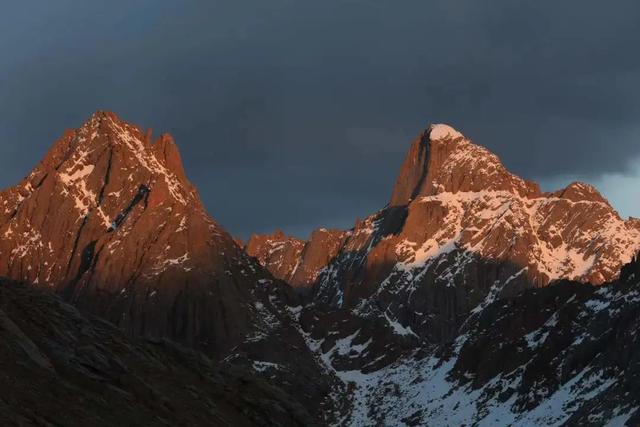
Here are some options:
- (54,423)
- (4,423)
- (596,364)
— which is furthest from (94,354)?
(596,364)

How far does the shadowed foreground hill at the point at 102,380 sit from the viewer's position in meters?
61.3

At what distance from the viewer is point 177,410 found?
7200 centimetres

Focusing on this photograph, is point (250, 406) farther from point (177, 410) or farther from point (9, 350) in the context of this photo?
point (9, 350)

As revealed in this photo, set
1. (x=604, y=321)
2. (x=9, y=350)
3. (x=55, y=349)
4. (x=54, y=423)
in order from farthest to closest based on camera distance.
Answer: (x=604, y=321) → (x=55, y=349) → (x=9, y=350) → (x=54, y=423)

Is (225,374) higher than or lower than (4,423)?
higher

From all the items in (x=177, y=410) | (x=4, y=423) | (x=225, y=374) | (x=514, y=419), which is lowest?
(x=4, y=423)

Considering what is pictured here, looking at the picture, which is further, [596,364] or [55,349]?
[596,364]

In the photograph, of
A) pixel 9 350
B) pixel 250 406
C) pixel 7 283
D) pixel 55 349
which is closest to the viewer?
pixel 9 350

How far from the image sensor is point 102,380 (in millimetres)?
67562

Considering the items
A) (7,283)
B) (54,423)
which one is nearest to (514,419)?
(7,283)

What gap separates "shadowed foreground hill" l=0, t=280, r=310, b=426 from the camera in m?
61.3

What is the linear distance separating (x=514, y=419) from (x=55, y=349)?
128621 mm

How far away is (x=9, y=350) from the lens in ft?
210

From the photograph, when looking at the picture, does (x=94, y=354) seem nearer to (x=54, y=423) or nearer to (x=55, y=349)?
(x=55, y=349)
